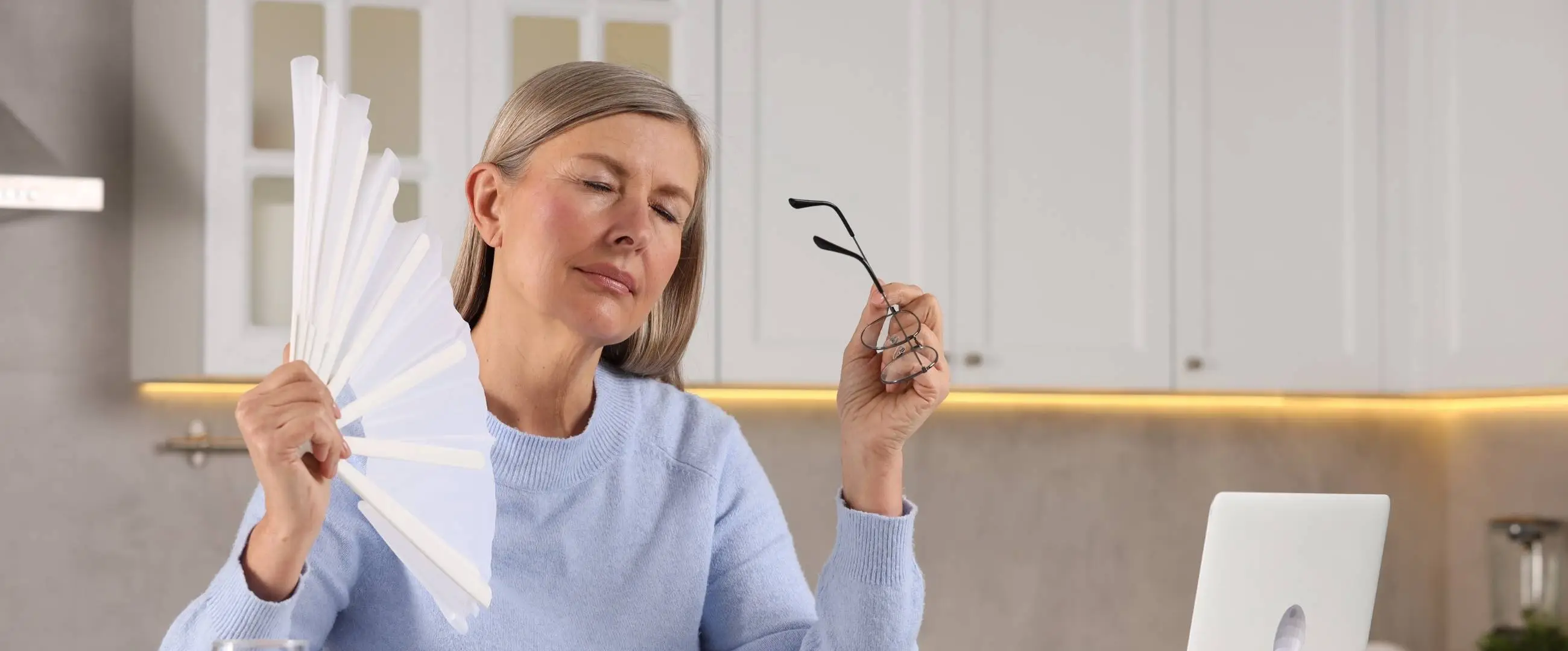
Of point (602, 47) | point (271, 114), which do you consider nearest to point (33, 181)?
point (271, 114)

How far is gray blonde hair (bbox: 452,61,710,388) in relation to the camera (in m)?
1.34

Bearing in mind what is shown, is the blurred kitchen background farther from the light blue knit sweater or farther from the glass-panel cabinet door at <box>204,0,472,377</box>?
the light blue knit sweater

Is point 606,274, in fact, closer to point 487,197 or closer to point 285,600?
point 487,197

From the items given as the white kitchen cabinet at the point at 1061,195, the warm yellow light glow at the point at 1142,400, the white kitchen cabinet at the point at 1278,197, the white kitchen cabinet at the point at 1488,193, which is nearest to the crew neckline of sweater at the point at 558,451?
the warm yellow light glow at the point at 1142,400

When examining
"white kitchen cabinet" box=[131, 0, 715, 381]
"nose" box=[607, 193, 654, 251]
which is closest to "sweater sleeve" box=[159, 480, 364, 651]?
"nose" box=[607, 193, 654, 251]

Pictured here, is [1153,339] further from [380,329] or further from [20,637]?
[20,637]

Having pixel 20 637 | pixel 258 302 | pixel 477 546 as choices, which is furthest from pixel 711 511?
pixel 20 637

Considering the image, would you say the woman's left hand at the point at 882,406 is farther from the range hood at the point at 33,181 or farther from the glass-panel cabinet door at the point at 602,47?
the range hood at the point at 33,181

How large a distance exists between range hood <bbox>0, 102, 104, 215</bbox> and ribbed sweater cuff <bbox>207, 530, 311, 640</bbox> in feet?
4.50

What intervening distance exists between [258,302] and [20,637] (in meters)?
0.78

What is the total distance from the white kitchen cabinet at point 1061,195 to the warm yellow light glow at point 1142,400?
174 mm

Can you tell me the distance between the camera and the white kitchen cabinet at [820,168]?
2.46m

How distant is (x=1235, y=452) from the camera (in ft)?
9.89

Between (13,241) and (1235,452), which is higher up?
(13,241)
